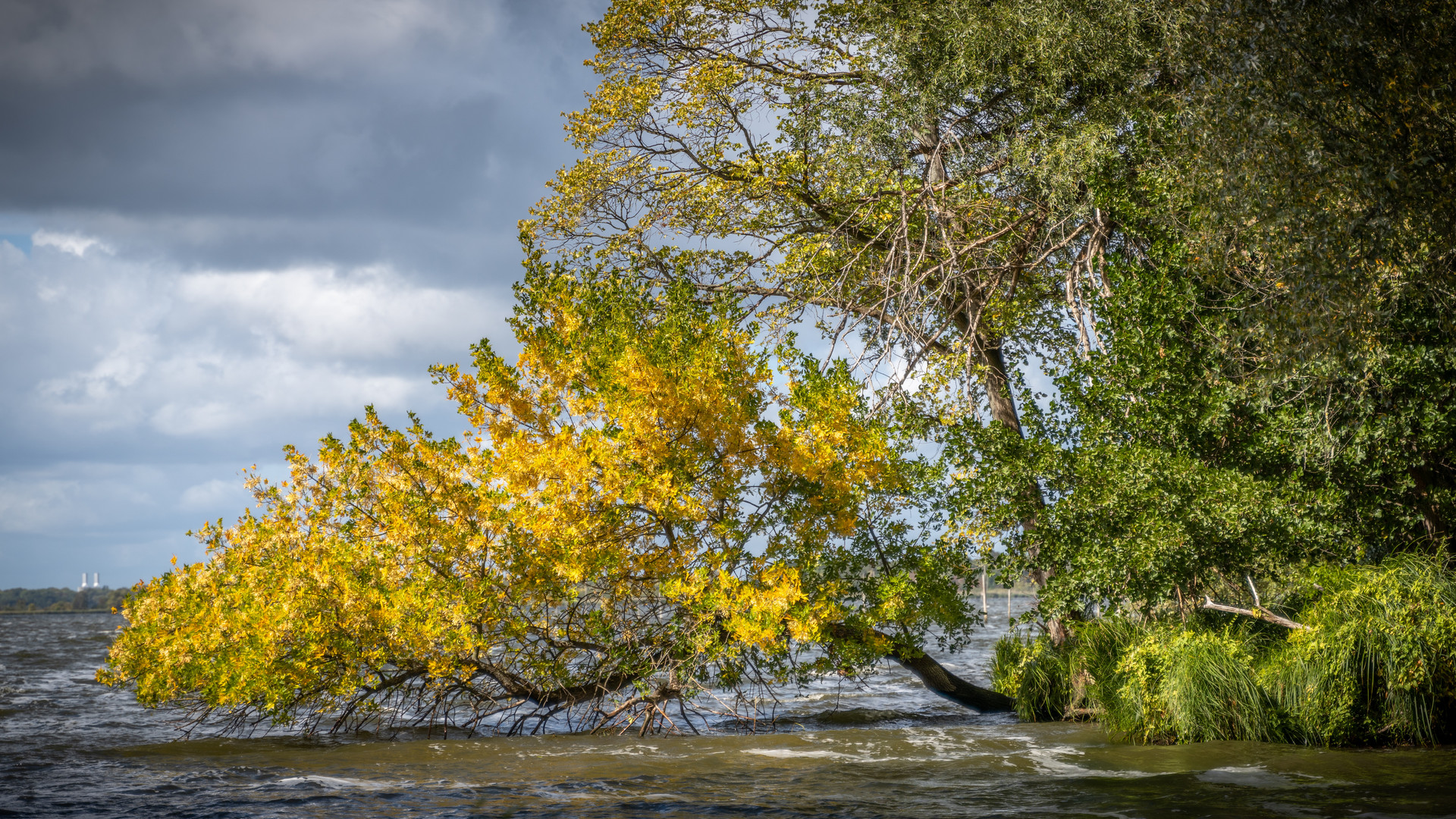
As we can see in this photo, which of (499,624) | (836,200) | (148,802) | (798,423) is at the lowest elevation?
(148,802)

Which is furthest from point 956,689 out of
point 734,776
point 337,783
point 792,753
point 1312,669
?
point 337,783

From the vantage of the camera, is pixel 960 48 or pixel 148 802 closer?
pixel 148 802

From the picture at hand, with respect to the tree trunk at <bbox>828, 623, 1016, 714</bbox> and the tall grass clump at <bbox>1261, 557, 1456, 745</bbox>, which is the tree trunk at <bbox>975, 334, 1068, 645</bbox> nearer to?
the tree trunk at <bbox>828, 623, 1016, 714</bbox>

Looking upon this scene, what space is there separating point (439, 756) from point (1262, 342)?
10.1m

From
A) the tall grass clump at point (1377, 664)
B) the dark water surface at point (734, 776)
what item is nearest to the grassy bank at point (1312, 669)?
the tall grass clump at point (1377, 664)

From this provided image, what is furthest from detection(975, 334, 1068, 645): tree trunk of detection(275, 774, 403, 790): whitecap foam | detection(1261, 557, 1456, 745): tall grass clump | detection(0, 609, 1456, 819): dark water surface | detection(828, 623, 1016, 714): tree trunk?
detection(275, 774, 403, 790): whitecap foam

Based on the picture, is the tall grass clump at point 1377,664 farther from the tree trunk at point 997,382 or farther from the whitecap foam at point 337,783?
the whitecap foam at point 337,783

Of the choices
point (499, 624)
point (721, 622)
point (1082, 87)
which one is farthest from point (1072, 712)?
point (1082, 87)

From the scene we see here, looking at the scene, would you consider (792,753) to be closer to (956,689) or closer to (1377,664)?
(956,689)

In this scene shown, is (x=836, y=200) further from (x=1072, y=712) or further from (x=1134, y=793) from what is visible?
(x=1134, y=793)

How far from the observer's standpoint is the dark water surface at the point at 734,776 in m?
8.12

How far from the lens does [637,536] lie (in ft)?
39.4

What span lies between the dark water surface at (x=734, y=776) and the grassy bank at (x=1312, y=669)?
1.10 feet

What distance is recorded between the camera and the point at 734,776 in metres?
9.81
